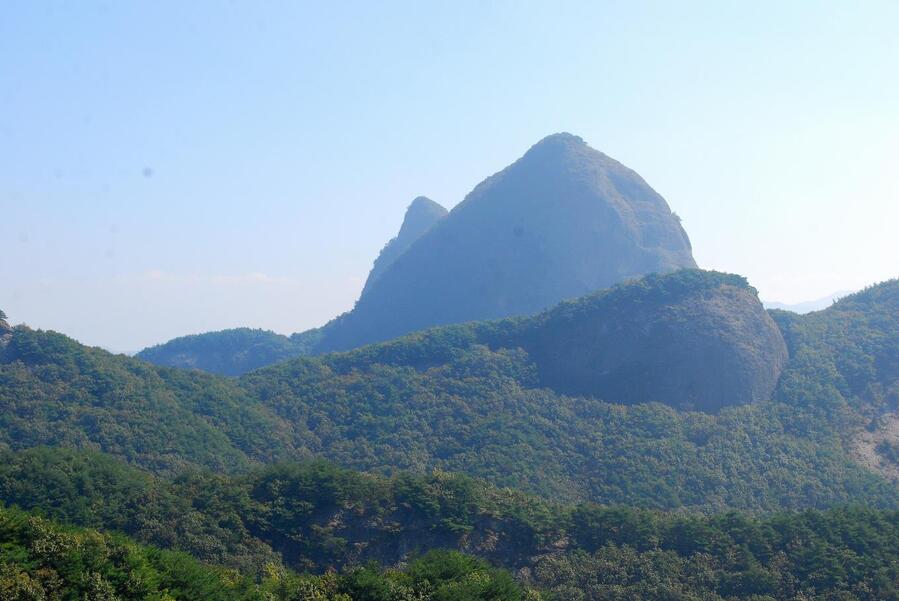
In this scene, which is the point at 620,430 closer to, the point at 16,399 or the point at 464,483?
the point at 464,483

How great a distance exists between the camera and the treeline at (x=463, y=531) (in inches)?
1528

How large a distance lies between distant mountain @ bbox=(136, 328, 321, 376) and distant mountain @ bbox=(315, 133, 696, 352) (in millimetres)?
10471

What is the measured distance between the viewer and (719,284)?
100m

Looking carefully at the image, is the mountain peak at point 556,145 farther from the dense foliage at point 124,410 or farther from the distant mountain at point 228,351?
the dense foliage at point 124,410

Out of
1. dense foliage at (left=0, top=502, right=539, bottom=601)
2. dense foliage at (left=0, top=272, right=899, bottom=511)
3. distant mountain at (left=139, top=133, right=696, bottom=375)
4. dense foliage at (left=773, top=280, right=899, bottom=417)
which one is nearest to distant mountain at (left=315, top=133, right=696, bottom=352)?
distant mountain at (left=139, top=133, right=696, bottom=375)

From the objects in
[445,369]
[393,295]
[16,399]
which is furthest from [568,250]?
[16,399]

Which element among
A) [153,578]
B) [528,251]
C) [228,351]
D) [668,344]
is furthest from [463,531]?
[228,351]

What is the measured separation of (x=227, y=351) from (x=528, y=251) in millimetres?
68794

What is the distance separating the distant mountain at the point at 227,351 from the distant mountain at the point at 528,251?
10471 mm

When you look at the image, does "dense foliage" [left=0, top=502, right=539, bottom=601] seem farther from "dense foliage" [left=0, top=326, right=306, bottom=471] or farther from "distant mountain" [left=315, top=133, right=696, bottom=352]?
"distant mountain" [left=315, top=133, right=696, bottom=352]

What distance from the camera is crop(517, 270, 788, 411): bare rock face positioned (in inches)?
3597

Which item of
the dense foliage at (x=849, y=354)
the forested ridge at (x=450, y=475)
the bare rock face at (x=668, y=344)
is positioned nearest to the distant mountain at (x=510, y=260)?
the dense foliage at (x=849, y=354)

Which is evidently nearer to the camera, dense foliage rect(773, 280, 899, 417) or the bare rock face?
dense foliage rect(773, 280, 899, 417)

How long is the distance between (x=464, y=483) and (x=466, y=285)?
125987 millimetres
